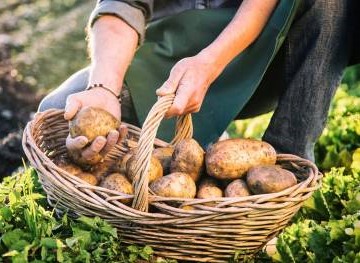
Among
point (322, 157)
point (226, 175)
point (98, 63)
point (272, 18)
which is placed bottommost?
point (322, 157)

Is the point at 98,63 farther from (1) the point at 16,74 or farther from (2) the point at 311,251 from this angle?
(1) the point at 16,74

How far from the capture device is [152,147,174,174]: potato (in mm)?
2442

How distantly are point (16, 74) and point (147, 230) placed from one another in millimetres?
3825

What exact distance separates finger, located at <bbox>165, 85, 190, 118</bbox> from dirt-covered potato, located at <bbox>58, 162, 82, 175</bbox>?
373 mm

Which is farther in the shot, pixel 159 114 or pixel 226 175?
pixel 226 175

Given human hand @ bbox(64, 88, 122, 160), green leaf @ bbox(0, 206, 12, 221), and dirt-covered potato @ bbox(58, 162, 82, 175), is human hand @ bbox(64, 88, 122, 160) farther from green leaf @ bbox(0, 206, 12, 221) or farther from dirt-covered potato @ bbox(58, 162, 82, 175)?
green leaf @ bbox(0, 206, 12, 221)

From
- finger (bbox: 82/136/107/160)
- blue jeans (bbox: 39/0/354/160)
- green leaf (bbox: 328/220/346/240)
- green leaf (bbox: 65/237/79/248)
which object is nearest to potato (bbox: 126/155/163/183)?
finger (bbox: 82/136/107/160)

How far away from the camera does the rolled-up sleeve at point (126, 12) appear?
2.69 metres

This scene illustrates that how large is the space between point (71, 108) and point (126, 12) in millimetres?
548

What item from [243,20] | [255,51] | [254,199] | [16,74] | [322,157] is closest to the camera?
[254,199]

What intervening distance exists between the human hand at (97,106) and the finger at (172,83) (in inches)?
9.1

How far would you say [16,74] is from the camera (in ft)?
18.6

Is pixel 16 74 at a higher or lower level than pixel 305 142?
lower

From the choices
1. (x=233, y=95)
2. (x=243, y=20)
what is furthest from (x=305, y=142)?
(x=243, y=20)
